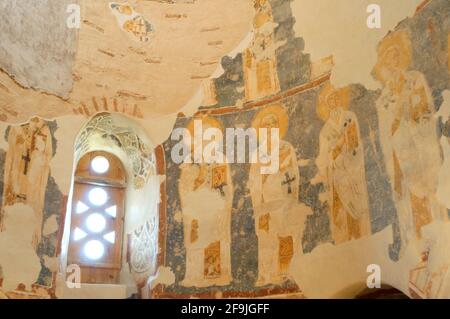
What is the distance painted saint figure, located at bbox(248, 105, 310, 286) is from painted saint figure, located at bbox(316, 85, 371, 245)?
0.52 m

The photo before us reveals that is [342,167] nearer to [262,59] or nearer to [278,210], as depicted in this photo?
[278,210]

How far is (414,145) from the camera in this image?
8.15 metres

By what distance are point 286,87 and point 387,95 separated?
2.03 meters

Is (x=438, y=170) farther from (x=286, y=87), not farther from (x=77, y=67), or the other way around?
(x=77, y=67)

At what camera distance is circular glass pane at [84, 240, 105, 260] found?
1097 cm

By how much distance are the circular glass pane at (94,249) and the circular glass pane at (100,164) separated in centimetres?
129

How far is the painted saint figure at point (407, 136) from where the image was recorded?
7836 mm

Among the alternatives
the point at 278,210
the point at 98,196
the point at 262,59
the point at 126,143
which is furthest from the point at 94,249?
the point at 262,59

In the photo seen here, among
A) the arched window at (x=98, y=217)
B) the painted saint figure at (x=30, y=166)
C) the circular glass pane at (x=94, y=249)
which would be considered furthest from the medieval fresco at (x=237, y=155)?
the circular glass pane at (x=94, y=249)

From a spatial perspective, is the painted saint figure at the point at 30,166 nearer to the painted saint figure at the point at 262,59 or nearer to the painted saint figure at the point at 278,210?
the painted saint figure at the point at 278,210

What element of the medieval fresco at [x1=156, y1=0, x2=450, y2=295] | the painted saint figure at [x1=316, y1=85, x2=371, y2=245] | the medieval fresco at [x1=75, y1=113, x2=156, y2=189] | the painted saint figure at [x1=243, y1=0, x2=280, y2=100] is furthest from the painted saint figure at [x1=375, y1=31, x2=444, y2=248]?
the medieval fresco at [x1=75, y1=113, x2=156, y2=189]
